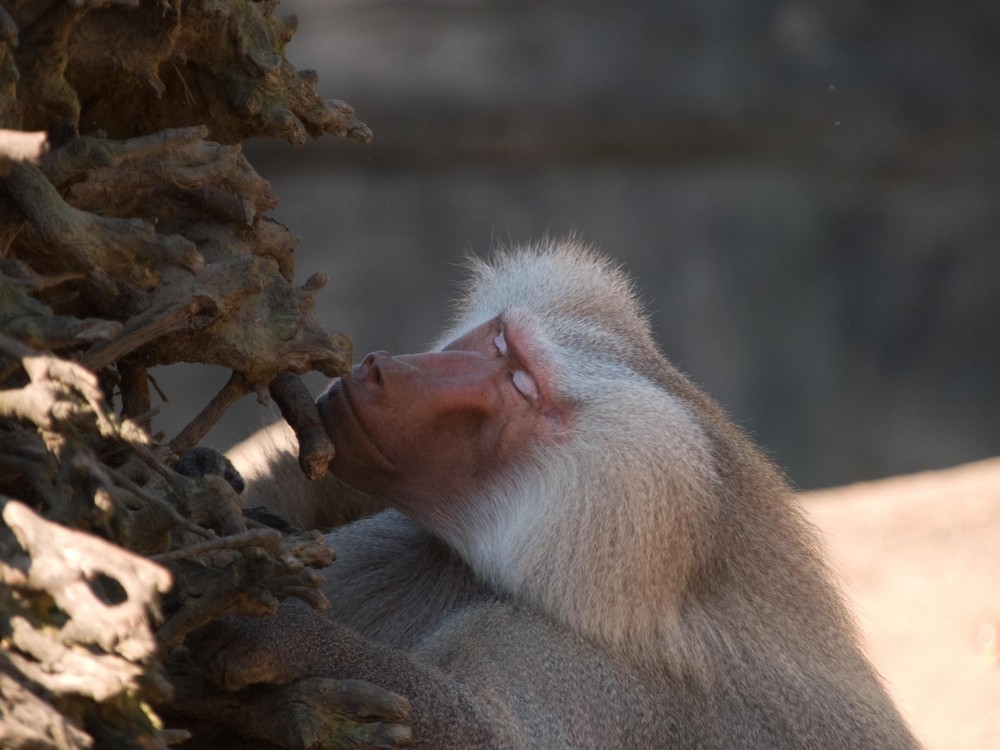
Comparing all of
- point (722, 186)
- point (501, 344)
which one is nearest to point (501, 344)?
point (501, 344)

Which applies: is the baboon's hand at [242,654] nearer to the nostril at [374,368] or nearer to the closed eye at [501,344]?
the nostril at [374,368]

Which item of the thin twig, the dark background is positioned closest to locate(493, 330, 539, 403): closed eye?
the thin twig

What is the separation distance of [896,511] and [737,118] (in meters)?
2.36

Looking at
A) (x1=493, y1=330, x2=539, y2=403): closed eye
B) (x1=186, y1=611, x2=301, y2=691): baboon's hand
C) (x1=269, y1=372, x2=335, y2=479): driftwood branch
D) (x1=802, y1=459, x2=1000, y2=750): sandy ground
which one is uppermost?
(x1=802, y1=459, x2=1000, y2=750): sandy ground

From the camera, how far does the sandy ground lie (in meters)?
4.27

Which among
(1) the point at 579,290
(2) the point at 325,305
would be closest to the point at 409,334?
(2) the point at 325,305

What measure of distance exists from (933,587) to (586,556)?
11.0ft

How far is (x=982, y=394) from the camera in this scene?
279 inches

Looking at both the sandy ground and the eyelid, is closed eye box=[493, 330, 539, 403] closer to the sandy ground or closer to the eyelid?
the eyelid

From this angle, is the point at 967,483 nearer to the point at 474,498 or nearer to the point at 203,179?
the point at 474,498

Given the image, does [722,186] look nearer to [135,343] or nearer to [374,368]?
[374,368]

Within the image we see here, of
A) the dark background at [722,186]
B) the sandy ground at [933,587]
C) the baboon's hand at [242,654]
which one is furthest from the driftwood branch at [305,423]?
the dark background at [722,186]

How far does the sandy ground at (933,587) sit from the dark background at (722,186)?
1.10 meters

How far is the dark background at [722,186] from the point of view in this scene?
22.0 ft
